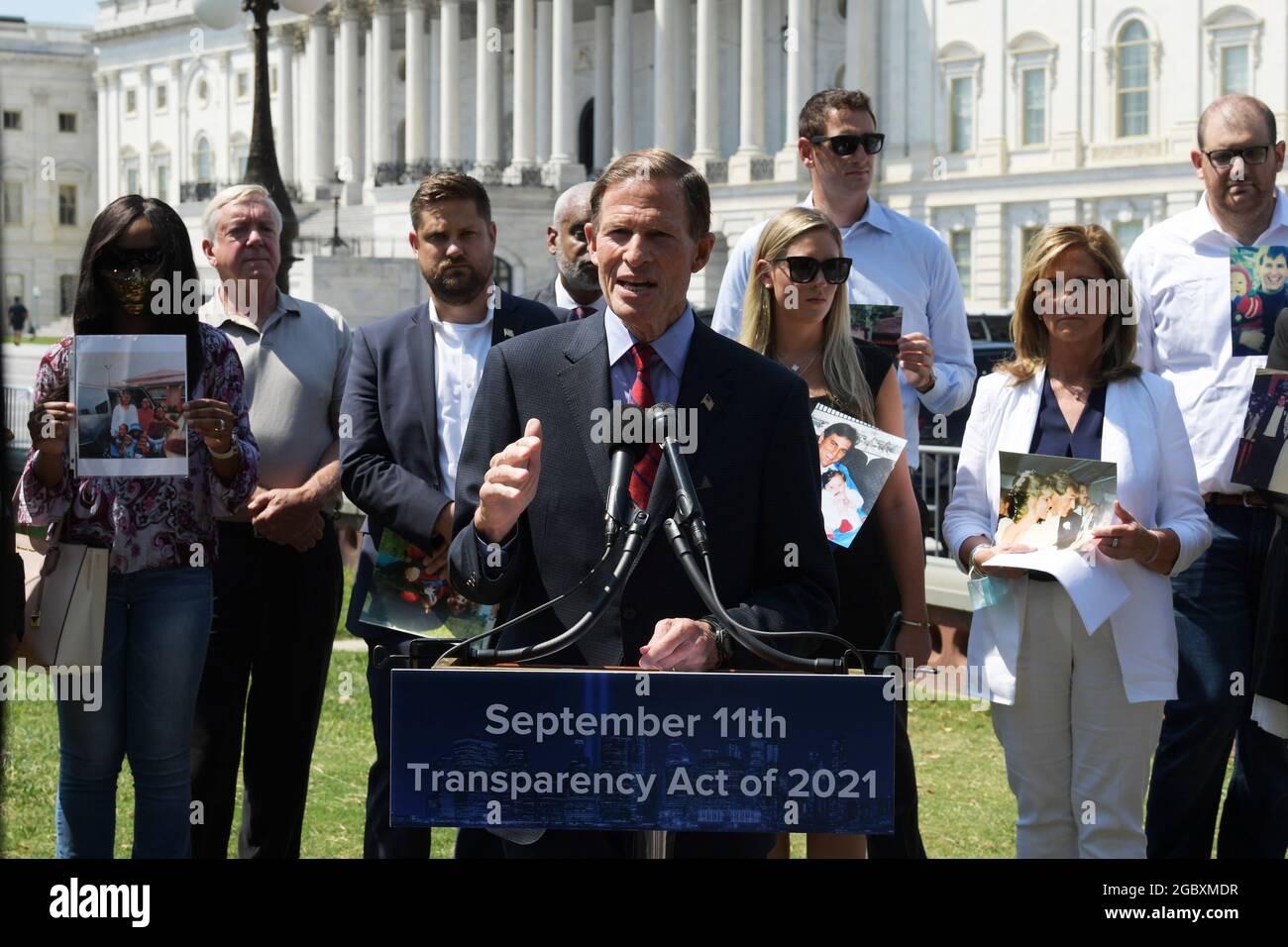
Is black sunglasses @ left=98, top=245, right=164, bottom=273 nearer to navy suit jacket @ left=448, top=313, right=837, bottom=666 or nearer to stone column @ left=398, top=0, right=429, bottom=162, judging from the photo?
navy suit jacket @ left=448, top=313, right=837, bottom=666

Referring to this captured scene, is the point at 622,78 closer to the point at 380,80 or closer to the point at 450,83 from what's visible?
the point at 450,83

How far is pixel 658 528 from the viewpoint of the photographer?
369cm

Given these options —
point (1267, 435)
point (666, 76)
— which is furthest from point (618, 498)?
point (666, 76)

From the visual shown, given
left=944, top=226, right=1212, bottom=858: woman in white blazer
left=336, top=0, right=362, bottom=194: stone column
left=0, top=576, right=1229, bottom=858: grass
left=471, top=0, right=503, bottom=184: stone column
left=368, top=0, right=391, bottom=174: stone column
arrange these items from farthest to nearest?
1. left=336, top=0, right=362, bottom=194: stone column
2. left=368, top=0, right=391, bottom=174: stone column
3. left=471, top=0, right=503, bottom=184: stone column
4. left=0, top=576, right=1229, bottom=858: grass
5. left=944, top=226, right=1212, bottom=858: woman in white blazer

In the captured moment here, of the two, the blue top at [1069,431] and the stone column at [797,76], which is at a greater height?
the stone column at [797,76]

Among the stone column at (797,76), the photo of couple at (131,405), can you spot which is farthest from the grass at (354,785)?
the stone column at (797,76)

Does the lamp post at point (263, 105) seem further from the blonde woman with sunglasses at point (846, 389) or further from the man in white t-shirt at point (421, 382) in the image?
the blonde woman with sunglasses at point (846, 389)

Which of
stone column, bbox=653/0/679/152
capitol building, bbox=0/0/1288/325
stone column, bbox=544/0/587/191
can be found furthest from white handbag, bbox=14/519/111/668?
stone column, bbox=544/0/587/191

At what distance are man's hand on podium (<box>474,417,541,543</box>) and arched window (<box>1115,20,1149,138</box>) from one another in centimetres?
4820

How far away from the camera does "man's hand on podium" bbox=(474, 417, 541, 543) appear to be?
3.26 meters

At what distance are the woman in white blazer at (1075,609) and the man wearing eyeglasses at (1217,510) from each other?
24.4 inches

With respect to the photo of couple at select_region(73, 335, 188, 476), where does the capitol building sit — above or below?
above

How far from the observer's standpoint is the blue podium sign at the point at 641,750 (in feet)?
9.39

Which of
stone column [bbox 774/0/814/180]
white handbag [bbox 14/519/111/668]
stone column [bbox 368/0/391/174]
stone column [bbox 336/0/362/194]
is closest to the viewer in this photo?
white handbag [bbox 14/519/111/668]
